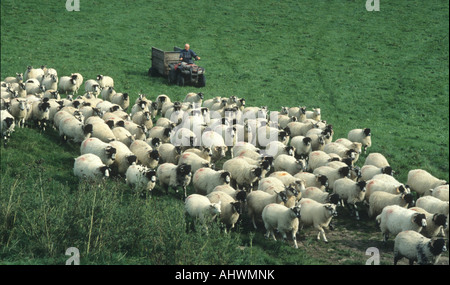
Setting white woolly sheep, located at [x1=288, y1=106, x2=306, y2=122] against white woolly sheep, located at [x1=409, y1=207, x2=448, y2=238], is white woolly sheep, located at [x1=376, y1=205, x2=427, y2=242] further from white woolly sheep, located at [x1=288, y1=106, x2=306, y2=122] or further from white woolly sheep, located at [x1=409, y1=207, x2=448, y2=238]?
white woolly sheep, located at [x1=288, y1=106, x2=306, y2=122]

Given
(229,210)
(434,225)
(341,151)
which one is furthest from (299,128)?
(434,225)

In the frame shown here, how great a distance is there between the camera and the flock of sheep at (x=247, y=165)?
14.8 m

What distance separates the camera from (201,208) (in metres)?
14.7

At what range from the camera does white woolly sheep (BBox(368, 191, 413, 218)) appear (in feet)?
52.0

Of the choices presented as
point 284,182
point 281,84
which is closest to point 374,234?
point 284,182

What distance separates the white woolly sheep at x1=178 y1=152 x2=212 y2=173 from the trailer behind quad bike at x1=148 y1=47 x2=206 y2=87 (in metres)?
14.0

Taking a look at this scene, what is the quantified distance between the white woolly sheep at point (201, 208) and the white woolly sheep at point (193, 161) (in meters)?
3.29

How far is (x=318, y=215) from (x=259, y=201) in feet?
6.03

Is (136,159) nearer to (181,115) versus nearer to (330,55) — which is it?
(181,115)

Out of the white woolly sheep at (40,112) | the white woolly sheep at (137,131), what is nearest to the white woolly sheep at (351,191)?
the white woolly sheep at (137,131)

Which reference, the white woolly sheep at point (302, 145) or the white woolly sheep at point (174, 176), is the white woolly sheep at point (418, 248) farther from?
the white woolly sheep at point (302, 145)

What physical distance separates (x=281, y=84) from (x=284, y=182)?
18671 mm

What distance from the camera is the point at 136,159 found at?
18.3 m

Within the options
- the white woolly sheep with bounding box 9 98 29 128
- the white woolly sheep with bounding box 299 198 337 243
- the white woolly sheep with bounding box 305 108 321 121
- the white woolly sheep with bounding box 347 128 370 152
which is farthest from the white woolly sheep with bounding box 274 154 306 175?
the white woolly sheep with bounding box 9 98 29 128
